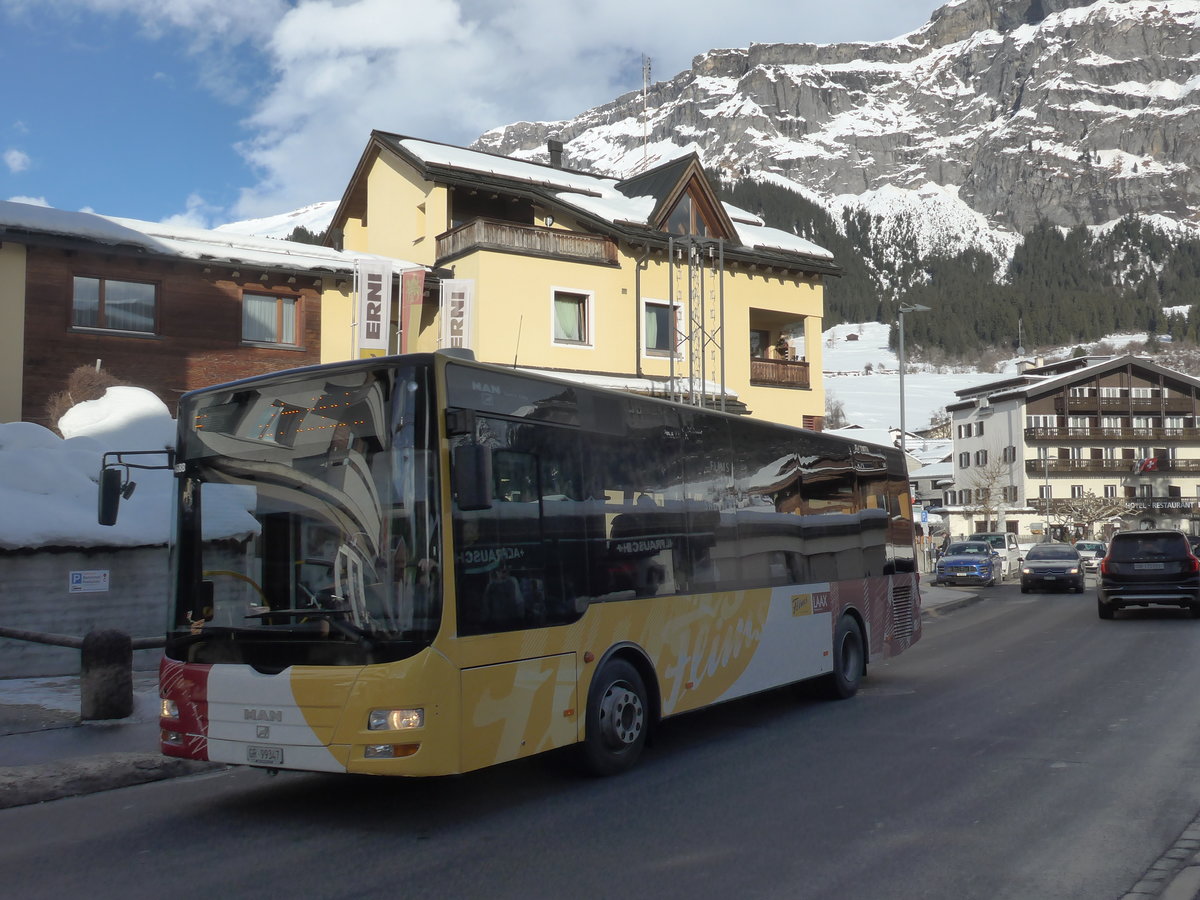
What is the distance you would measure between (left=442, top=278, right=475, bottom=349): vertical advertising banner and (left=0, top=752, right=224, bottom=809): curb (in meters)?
18.9

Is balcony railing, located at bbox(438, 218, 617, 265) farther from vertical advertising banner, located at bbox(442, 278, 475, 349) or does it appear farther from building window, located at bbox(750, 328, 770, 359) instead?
building window, located at bbox(750, 328, 770, 359)

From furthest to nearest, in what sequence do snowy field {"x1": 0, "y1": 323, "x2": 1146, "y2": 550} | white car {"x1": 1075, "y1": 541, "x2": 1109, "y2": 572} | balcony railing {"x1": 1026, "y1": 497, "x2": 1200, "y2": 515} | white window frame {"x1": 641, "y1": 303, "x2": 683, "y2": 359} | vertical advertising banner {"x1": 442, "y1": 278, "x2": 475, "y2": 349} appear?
balcony railing {"x1": 1026, "y1": 497, "x2": 1200, "y2": 515} < white car {"x1": 1075, "y1": 541, "x2": 1109, "y2": 572} < white window frame {"x1": 641, "y1": 303, "x2": 683, "y2": 359} < vertical advertising banner {"x1": 442, "y1": 278, "x2": 475, "y2": 349} < snowy field {"x1": 0, "y1": 323, "x2": 1146, "y2": 550}

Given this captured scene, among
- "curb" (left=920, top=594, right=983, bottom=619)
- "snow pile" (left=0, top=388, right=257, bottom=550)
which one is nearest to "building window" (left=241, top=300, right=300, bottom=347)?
"snow pile" (left=0, top=388, right=257, bottom=550)

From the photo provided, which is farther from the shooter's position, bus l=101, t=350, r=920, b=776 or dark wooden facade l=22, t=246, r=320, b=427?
dark wooden facade l=22, t=246, r=320, b=427

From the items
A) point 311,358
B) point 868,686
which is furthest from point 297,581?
point 311,358

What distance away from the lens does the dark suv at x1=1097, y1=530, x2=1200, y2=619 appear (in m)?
21.7

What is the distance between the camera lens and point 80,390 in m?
21.6

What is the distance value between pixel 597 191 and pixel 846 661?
79.3 feet

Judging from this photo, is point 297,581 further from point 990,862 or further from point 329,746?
point 990,862

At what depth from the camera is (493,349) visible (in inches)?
1115

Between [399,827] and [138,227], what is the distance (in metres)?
21.7

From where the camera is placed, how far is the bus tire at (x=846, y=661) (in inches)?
473

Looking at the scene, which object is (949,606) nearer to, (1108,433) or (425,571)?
(425,571)

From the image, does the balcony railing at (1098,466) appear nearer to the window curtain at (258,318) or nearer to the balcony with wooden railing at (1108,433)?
the balcony with wooden railing at (1108,433)
